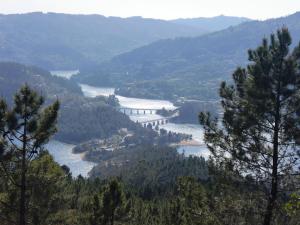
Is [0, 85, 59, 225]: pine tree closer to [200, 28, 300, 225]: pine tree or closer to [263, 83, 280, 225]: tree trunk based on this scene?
[200, 28, 300, 225]: pine tree

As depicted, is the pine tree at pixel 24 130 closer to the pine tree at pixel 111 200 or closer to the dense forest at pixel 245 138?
the dense forest at pixel 245 138

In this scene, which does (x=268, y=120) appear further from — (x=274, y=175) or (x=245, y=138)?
(x=274, y=175)

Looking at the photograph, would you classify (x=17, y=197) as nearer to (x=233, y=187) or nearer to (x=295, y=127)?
(x=233, y=187)

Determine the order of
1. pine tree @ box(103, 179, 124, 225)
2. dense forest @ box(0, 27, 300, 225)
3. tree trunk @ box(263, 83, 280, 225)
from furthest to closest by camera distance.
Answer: pine tree @ box(103, 179, 124, 225) → dense forest @ box(0, 27, 300, 225) → tree trunk @ box(263, 83, 280, 225)

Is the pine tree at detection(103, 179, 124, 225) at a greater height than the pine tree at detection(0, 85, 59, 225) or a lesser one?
lesser

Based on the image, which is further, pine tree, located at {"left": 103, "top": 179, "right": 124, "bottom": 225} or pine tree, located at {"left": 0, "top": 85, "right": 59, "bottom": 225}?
pine tree, located at {"left": 103, "top": 179, "right": 124, "bottom": 225}

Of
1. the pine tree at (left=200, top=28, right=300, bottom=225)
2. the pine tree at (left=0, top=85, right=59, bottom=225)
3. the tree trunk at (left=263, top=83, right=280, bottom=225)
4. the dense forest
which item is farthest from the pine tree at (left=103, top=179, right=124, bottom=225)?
the tree trunk at (left=263, top=83, right=280, bottom=225)

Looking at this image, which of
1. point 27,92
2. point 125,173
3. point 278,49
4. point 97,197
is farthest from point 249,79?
point 125,173
